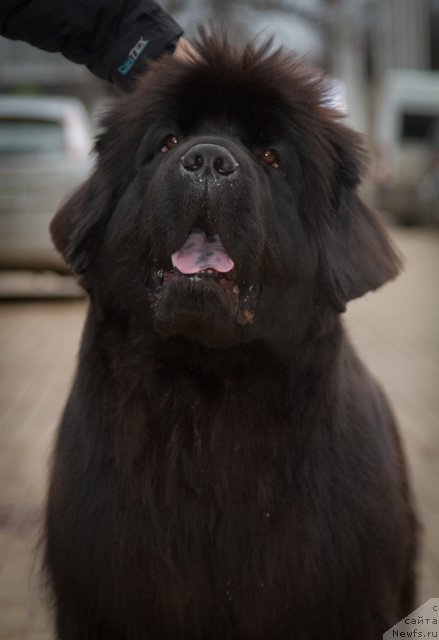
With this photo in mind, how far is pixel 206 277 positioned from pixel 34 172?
8465 millimetres

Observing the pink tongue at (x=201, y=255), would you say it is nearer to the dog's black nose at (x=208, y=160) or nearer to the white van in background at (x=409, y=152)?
the dog's black nose at (x=208, y=160)

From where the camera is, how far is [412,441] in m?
5.66

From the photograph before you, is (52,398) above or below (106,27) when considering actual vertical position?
below

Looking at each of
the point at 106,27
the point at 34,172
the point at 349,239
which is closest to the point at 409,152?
the point at 34,172

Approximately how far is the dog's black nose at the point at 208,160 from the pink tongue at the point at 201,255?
19cm

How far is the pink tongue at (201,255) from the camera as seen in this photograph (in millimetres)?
2588

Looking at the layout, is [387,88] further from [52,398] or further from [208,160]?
[208,160]

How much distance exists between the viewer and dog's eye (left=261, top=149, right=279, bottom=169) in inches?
106

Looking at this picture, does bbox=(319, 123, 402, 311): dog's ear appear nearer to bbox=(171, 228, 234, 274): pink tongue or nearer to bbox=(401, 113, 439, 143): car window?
bbox=(171, 228, 234, 274): pink tongue

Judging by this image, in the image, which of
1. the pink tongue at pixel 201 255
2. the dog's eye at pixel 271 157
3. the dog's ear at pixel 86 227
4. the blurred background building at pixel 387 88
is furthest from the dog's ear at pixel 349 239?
the blurred background building at pixel 387 88

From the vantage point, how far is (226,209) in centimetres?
249

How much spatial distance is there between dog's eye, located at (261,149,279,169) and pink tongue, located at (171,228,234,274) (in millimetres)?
266

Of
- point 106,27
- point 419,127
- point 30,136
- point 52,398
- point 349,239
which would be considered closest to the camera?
point 349,239

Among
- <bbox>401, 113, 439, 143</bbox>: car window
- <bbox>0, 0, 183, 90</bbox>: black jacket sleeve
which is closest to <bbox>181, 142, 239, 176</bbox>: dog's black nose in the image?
<bbox>0, 0, 183, 90</bbox>: black jacket sleeve
